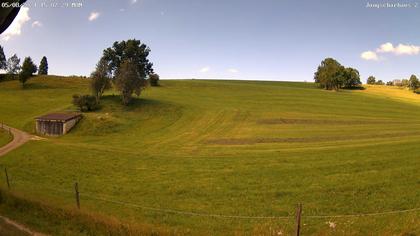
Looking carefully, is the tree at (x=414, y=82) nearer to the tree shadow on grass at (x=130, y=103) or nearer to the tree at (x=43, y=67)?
the tree shadow on grass at (x=130, y=103)

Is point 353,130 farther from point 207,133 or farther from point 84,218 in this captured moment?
point 84,218

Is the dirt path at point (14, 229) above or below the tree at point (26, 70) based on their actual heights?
below

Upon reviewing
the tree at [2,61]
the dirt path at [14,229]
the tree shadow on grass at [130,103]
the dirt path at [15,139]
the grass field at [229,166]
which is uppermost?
the tree at [2,61]

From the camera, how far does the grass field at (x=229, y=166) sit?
1755 centimetres

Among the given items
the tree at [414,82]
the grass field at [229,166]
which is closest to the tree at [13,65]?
the grass field at [229,166]

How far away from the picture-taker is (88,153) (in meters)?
35.8

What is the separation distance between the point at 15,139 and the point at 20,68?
3580 inches

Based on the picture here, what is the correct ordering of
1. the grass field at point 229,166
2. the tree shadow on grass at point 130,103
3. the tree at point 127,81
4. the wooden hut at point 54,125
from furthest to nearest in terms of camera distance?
the tree shadow on grass at point 130,103
the tree at point 127,81
the wooden hut at point 54,125
the grass field at point 229,166

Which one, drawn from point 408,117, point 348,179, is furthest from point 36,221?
point 408,117

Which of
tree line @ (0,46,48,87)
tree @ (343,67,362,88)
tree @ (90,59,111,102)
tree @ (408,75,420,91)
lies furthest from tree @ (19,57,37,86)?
tree @ (408,75,420,91)

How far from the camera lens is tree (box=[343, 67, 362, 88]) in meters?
133

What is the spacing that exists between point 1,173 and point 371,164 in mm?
29242

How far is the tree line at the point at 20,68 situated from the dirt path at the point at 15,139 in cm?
4883

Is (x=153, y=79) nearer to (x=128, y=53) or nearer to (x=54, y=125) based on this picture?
(x=128, y=53)
